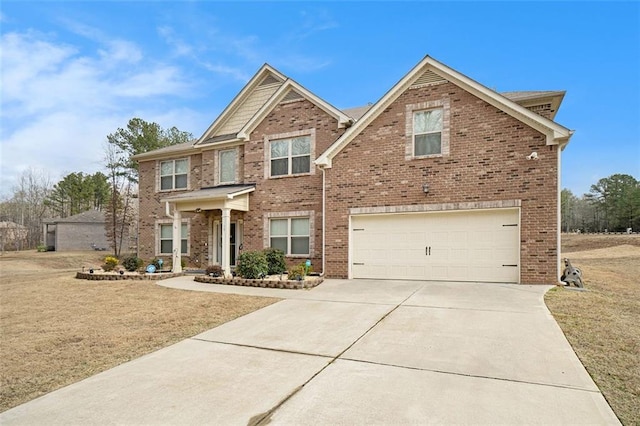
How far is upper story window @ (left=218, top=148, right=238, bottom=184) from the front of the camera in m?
16.2

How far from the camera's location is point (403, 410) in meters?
3.35

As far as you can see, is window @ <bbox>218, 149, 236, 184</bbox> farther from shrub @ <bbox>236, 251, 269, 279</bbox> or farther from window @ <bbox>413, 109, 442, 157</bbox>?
window @ <bbox>413, 109, 442, 157</bbox>

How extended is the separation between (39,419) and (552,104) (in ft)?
50.8

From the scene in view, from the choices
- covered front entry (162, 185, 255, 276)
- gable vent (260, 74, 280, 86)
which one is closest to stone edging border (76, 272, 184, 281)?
covered front entry (162, 185, 255, 276)

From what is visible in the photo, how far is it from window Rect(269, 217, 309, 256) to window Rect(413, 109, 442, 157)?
5.09 m

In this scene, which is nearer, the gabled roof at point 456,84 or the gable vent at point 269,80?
the gabled roof at point 456,84

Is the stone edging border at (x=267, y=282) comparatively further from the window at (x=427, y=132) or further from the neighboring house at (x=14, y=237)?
the neighboring house at (x=14, y=237)

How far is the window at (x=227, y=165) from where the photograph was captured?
1619 cm

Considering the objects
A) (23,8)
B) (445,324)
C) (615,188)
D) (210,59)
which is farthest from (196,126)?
(615,188)

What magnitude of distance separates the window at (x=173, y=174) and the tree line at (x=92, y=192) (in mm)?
8306

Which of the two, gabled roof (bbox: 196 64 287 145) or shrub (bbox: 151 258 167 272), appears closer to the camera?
shrub (bbox: 151 258 167 272)

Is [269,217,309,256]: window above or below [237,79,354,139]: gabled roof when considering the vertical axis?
below

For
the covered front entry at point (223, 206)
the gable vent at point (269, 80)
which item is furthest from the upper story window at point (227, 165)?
the gable vent at point (269, 80)

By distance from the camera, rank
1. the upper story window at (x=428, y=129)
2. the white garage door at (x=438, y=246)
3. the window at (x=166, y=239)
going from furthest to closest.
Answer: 1. the window at (x=166, y=239)
2. the upper story window at (x=428, y=129)
3. the white garage door at (x=438, y=246)
